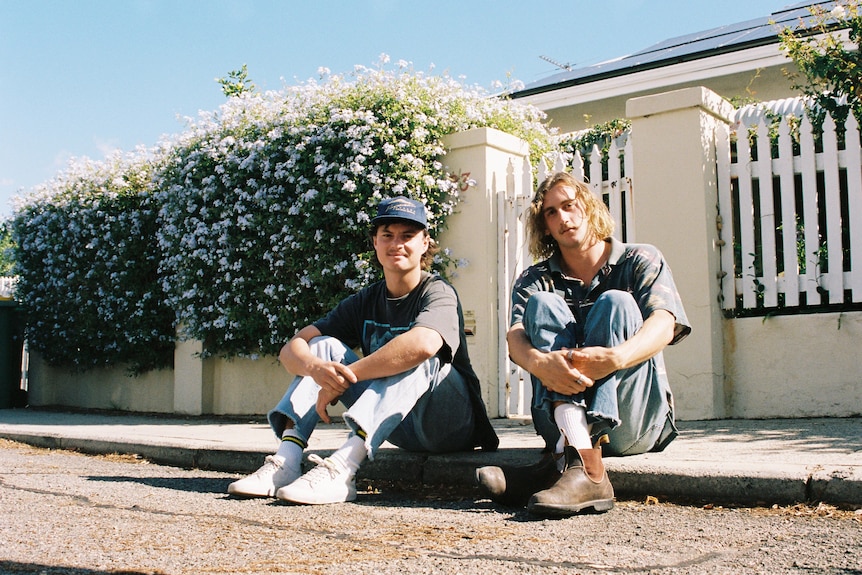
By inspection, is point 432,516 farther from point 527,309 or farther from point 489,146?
point 489,146

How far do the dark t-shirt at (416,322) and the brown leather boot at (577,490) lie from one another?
83cm

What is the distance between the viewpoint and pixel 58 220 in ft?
→ 32.8

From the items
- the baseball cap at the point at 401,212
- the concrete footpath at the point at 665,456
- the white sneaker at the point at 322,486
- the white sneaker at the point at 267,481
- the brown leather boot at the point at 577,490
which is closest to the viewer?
the brown leather boot at the point at 577,490

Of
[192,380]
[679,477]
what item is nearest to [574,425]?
[679,477]

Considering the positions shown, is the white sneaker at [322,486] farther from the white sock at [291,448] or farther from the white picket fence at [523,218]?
the white picket fence at [523,218]

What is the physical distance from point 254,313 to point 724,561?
5806mm

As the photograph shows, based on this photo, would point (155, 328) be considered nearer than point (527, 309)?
No

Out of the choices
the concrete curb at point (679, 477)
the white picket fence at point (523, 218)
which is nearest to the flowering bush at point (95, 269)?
the white picket fence at point (523, 218)

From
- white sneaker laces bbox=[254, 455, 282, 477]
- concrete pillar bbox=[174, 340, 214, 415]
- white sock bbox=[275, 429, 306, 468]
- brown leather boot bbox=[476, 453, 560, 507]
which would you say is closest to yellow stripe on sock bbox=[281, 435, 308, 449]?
white sock bbox=[275, 429, 306, 468]

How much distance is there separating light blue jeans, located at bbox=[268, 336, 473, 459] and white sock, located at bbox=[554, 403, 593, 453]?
681 mm

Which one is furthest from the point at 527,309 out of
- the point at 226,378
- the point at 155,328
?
the point at 155,328

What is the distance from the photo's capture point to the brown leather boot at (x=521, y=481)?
3.03 m

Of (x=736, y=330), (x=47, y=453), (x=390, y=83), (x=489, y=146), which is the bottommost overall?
(x=47, y=453)

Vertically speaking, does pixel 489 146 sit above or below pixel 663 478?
above
